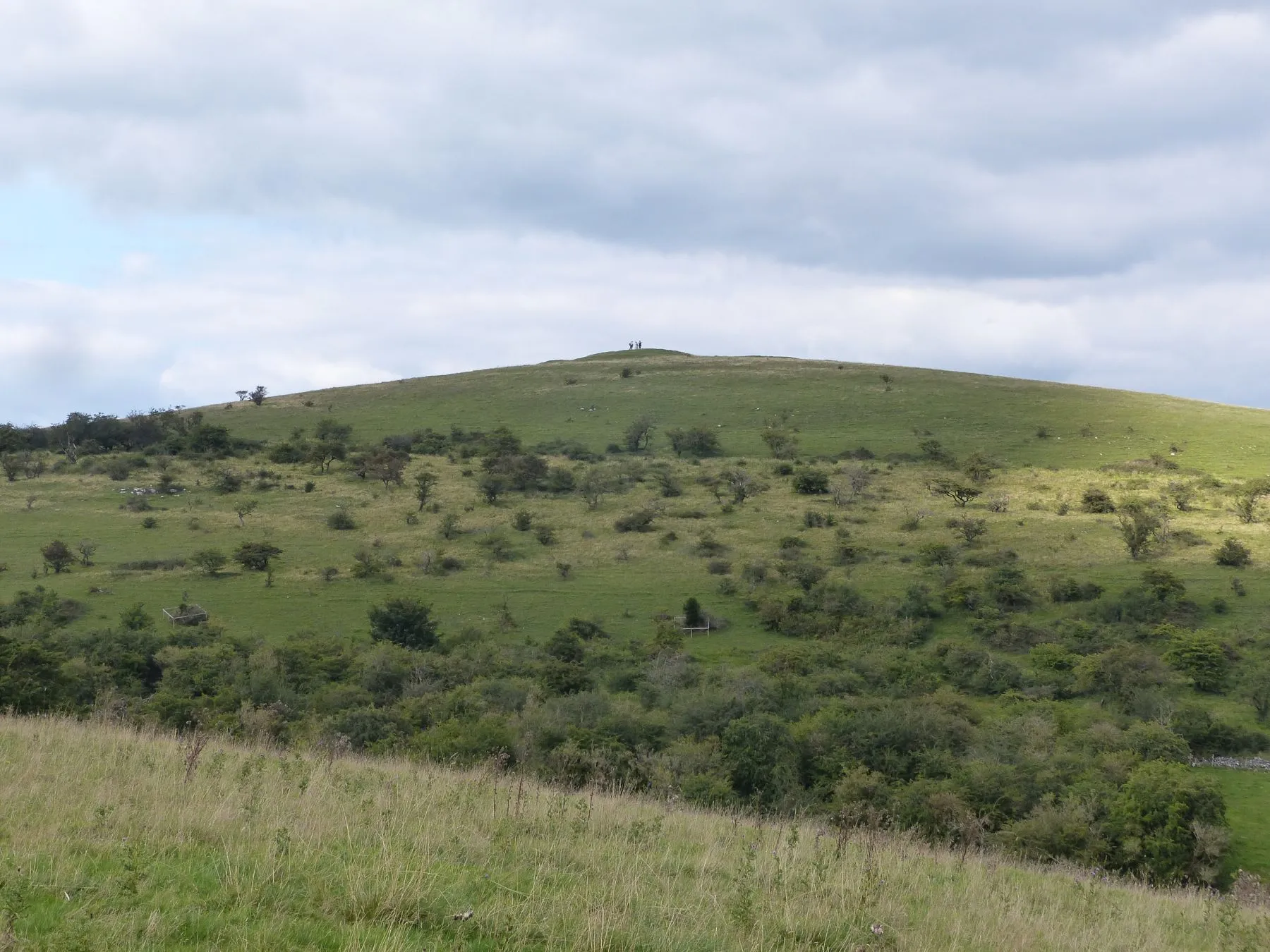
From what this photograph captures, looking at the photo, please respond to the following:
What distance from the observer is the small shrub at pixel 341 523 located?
70.7 metres

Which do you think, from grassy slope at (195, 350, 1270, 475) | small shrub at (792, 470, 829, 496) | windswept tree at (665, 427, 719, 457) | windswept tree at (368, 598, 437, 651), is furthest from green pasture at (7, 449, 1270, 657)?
grassy slope at (195, 350, 1270, 475)

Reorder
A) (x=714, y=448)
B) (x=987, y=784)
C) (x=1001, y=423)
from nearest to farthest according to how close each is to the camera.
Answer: (x=987, y=784)
(x=714, y=448)
(x=1001, y=423)

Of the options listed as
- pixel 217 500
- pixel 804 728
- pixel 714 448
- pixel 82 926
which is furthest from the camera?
pixel 714 448

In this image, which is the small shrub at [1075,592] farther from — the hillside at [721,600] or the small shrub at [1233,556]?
the small shrub at [1233,556]

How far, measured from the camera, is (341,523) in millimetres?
71062

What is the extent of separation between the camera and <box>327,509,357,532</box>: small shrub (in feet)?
232

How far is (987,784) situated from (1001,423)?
84.4 metres

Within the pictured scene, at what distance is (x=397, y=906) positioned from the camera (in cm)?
624

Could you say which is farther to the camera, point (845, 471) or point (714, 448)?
point (714, 448)

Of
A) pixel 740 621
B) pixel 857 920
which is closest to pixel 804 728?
pixel 740 621

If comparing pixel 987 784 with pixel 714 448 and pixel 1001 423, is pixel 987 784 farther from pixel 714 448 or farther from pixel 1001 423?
pixel 1001 423

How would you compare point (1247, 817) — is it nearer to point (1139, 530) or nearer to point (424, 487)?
point (1139, 530)

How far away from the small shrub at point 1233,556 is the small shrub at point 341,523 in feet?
192

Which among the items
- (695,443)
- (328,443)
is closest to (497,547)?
(695,443)
